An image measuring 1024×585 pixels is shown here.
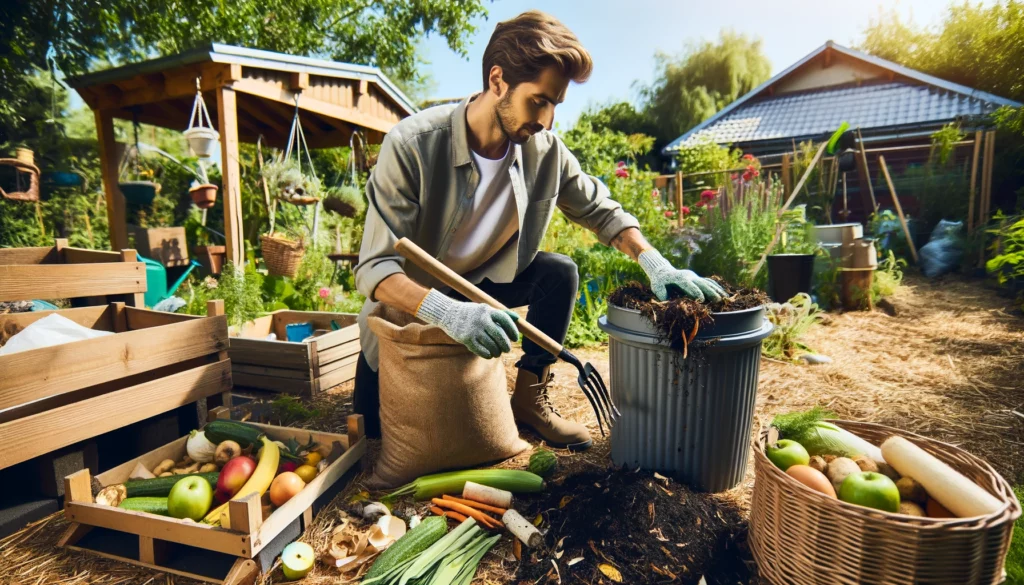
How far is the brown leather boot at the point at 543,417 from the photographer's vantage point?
2529 mm

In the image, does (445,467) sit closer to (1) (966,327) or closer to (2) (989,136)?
(1) (966,327)

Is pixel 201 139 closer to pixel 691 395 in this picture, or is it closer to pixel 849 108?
pixel 691 395

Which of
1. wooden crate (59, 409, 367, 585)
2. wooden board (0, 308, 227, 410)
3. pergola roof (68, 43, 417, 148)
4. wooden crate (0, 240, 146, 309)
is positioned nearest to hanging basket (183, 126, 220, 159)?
pergola roof (68, 43, 417, 148)

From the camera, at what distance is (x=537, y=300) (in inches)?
101

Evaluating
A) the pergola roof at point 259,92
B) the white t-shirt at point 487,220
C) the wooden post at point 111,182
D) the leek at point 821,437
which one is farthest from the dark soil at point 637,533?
the wooden post at point 111,182

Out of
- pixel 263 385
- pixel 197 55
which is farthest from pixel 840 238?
pixel 197 55

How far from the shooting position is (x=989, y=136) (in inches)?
307

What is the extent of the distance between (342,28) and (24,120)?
24.5ft

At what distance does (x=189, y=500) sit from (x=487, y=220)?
4.91 ft

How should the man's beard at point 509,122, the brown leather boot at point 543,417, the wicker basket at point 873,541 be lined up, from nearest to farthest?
1. the wicker basket at point 873,541
2. the man's beard at point 509,122
3. the brown leather boot at point 543,417

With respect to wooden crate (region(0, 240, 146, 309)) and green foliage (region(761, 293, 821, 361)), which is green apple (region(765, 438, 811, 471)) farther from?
wooden crate (region(0, 240, 146, 309))

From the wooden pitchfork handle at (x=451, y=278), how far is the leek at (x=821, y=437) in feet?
2.70

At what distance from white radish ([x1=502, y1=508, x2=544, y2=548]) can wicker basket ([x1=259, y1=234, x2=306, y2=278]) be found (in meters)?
4.08

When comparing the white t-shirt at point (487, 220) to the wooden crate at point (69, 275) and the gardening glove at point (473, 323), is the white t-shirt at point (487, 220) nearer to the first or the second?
the gardening glove at point (473, 323)
